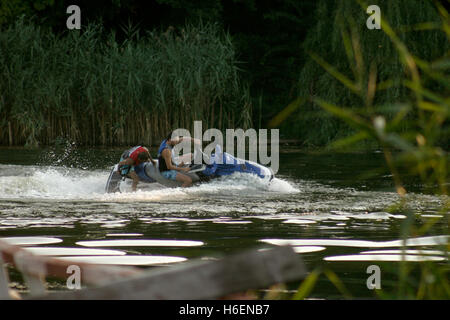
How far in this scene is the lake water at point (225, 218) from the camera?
7.88 meters

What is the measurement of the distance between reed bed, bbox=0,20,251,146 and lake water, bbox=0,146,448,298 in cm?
441

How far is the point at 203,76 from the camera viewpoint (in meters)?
23.4

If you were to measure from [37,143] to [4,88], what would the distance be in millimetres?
1703

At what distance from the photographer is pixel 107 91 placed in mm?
23062

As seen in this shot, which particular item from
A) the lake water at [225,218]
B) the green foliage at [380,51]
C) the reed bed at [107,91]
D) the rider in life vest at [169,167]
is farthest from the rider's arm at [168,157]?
the reed bed at [107,91]

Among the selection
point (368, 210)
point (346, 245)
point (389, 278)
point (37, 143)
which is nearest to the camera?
point (389, 278)

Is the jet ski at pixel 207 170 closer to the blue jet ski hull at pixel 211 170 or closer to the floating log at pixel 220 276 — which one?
the blue jet ski hull at pixel 211 170

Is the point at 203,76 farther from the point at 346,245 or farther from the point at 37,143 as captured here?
the point at 346,245

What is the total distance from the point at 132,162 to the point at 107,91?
838cm

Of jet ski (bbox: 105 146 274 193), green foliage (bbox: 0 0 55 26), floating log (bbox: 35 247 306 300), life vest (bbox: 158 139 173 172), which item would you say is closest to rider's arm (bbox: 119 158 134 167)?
jet ski (bbox: 105 146 274 193)

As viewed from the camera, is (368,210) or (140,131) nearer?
(368,210)
